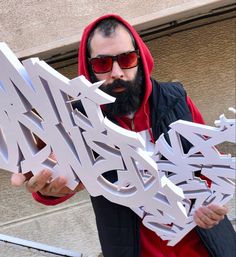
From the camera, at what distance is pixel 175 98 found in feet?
5.19

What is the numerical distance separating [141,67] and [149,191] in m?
0.56

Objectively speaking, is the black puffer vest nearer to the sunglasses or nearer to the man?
the man

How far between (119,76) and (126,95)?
3.3 inches

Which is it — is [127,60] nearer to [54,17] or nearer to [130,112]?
[130,112]

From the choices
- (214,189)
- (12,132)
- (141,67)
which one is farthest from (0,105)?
(214,189)

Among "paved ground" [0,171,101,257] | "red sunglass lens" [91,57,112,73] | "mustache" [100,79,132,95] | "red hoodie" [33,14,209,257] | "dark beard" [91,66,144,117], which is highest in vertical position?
"red sunglass lens" [91,57,112,73]

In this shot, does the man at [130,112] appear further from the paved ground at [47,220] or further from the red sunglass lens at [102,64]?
the paved ground at [47,220]

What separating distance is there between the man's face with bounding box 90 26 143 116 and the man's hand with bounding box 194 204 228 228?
0.45 metres

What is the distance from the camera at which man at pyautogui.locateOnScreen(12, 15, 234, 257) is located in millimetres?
1447

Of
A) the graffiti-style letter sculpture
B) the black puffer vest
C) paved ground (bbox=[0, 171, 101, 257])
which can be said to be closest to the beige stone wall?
paved ground (bbox=[0, 171, 101, 257])

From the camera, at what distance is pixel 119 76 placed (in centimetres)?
142

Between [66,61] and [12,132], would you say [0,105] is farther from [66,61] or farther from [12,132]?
[66,61]

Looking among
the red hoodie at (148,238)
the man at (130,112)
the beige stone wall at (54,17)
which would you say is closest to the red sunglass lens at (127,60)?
the man at (130,112)

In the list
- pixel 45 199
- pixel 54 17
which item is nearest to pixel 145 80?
pixel 45 199
